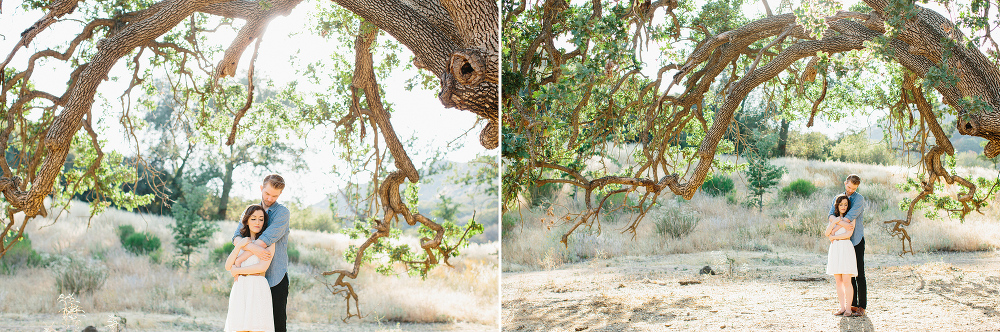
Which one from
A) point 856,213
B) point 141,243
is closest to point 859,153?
point 856,213

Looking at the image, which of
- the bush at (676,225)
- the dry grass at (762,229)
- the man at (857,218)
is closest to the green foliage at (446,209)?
the dry grass at (762,229)

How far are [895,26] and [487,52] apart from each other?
2.22 metres

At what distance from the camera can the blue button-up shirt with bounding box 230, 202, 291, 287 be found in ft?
8.08

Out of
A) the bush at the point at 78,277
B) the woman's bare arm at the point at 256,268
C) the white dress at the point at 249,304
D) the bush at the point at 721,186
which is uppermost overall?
the bush at the point at 721,186

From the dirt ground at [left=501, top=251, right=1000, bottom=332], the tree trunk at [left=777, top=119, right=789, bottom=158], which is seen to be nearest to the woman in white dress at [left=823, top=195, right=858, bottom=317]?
the dirt ground at [left=501, top=251, right=1000, bottom=332]

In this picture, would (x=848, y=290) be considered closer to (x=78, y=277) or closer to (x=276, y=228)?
(x=276, y=228)

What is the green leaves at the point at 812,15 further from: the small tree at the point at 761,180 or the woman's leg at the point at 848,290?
the small tree at the point at 761,180

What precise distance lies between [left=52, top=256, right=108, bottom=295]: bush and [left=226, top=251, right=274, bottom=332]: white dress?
7.35m

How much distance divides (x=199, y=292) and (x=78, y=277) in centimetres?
157

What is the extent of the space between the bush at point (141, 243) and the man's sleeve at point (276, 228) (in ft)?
30.1

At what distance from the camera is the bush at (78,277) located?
328 inches

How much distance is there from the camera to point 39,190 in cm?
369

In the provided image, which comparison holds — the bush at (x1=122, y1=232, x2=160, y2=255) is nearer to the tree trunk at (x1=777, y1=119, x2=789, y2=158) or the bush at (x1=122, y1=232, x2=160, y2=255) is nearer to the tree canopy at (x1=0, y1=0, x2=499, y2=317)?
the tree canopy at (x1=0, y1=0, x2=499, y2=317)

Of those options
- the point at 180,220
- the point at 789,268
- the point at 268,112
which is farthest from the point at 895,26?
the point at 180,220
